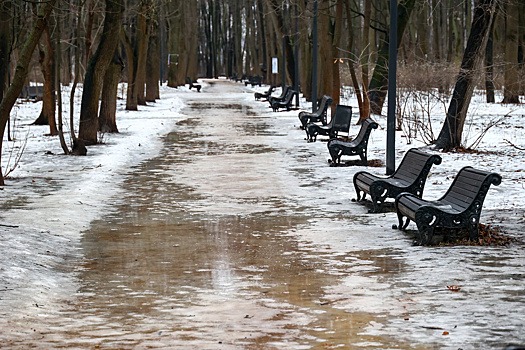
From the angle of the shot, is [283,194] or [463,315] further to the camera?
[283,194]

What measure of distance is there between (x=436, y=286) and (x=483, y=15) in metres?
12.0

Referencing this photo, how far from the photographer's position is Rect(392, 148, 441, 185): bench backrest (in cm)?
1156

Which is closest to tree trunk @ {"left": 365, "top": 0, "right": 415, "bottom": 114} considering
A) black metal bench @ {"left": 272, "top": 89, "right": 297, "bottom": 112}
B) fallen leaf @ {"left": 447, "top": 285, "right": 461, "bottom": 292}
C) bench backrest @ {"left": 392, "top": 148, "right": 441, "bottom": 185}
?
black metal bench @ {"left": 272, "top": 89, "right": 297, "bottom": 112}

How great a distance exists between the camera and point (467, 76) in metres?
19.2

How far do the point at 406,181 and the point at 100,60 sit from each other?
404 inches

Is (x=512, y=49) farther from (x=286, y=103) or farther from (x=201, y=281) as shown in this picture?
(x=201, y=281)

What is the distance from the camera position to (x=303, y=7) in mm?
36531

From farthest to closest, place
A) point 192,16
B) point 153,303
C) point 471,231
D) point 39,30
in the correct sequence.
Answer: point 192,16 → point 39,30 → point 471,231 → point 153,303

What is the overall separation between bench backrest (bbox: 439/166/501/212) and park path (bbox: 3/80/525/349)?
1.92ft

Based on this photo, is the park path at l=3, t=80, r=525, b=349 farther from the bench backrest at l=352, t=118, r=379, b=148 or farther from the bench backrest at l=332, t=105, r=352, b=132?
the bench backrest at l=332, t=105, r=352, b=132

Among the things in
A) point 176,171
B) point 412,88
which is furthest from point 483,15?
point 176,171

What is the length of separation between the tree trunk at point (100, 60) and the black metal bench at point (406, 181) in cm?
945

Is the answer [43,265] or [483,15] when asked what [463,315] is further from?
[483,15]

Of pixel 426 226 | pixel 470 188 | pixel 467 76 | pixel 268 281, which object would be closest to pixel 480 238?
pixel 470 188
